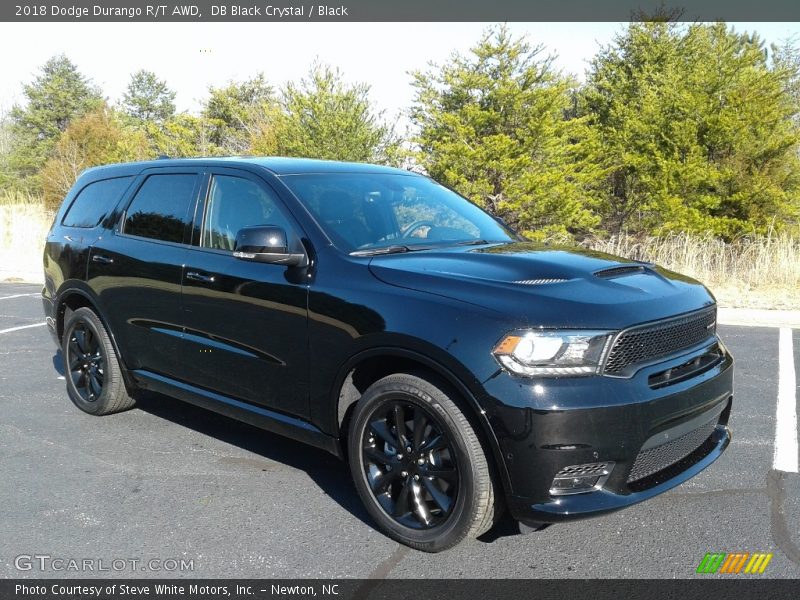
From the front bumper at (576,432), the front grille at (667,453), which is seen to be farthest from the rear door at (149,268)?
the front grille at (667,453)

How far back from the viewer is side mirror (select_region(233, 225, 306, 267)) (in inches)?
136

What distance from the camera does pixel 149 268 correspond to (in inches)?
178

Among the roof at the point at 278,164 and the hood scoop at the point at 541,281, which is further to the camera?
the roof at the point at 278,164

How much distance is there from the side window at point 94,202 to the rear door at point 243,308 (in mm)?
Answer: 1248

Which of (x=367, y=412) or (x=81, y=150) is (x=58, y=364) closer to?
(x=367, y=412)

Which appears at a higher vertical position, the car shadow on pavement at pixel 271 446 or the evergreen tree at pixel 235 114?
the evergreen tree at pixel 235 114

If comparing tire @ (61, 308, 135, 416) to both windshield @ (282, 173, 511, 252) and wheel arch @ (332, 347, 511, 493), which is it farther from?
wheel arch @ (332, 347, 511, 493)

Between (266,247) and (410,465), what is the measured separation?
4.26 feet

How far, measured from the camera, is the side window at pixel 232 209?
13.0ft

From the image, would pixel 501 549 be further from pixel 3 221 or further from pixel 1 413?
pixel 3 221

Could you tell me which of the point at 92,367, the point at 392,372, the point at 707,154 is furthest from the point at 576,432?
the point at 707,154

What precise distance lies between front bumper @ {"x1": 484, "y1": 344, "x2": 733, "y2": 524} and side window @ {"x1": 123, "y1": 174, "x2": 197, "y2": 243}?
2.55 m

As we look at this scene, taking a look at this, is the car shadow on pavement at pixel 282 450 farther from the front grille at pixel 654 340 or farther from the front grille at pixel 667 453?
the front grille at pixel 654 340

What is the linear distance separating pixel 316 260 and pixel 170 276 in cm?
125
